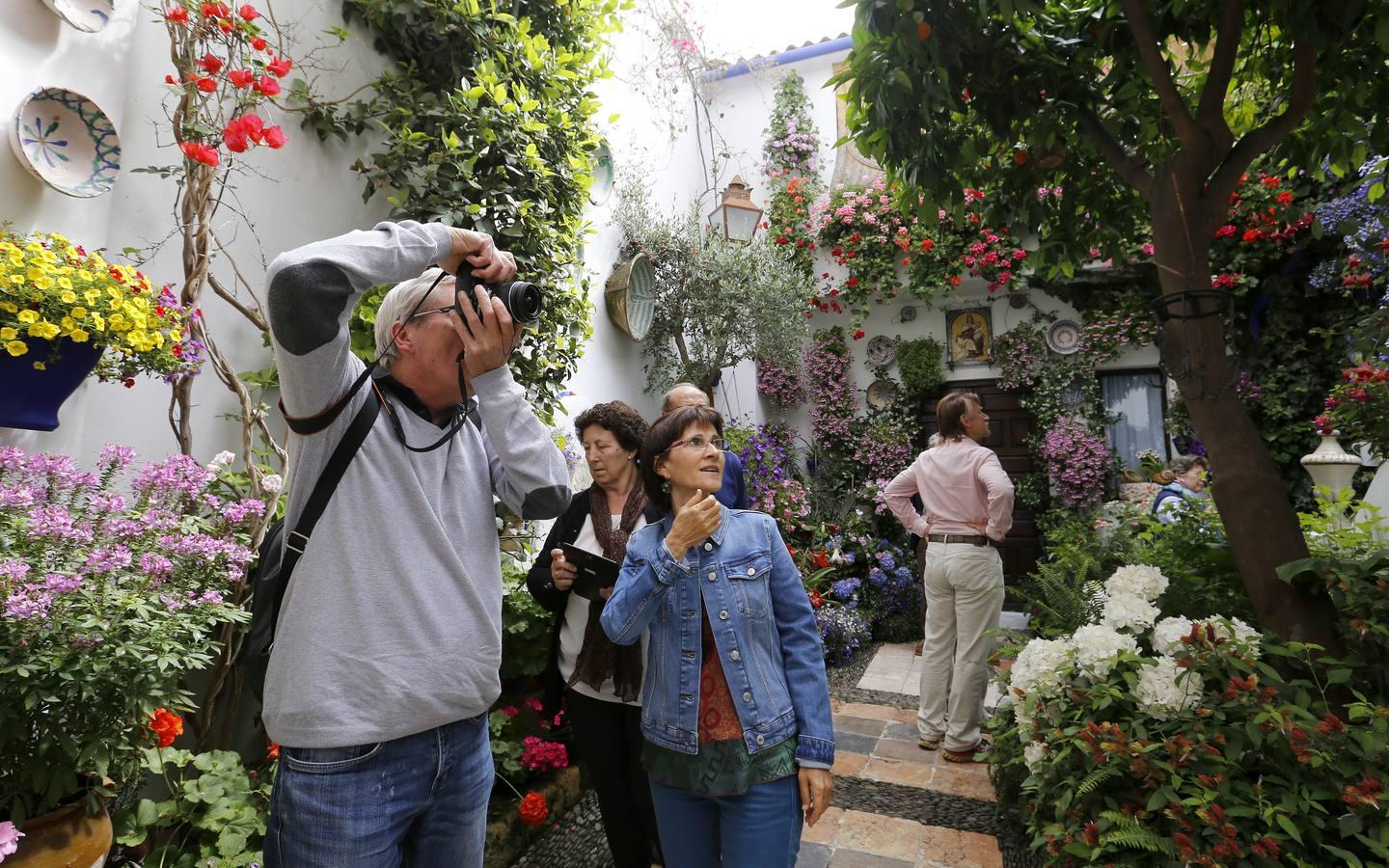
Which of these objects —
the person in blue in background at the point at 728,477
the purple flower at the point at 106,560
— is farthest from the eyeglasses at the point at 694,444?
the purple flower at the point at 106,560

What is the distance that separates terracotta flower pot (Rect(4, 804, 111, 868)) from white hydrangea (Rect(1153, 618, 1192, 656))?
9.68ft

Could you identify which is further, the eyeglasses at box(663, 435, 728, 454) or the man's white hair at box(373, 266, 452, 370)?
the eyeglasses at box(663, 435, 728, 454)

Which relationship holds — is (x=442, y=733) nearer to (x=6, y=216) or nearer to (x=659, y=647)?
(x=659, y=647)

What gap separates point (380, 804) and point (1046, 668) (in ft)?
7.49

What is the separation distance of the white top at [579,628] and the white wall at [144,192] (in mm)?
1417

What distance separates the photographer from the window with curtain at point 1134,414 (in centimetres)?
734

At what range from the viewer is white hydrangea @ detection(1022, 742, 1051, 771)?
245 centimetres

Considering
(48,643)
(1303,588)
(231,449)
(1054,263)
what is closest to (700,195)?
(1054,263)

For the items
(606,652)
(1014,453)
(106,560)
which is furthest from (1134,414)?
(106,560)

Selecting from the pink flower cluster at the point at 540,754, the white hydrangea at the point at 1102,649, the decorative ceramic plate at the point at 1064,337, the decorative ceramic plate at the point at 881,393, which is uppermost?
the decorative ceramic plate at the point at 1064,337

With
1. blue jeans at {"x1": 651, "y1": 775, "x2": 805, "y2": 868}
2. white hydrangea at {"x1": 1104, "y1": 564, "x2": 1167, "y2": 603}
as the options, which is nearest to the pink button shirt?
white hydrangea at {"x1": 1104, "y1": 564, "x2": 1167, "y2": 603}

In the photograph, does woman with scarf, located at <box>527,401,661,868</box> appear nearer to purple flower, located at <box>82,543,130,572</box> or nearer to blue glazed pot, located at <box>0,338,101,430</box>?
purple flower, located at <box>82,543,130,572</box>

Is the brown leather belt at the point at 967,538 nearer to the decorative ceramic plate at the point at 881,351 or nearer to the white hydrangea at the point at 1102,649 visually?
the white hydrangea at the point at 1102,649

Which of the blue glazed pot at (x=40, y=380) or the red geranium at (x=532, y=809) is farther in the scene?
the red geranium at (x=532, y=809)
